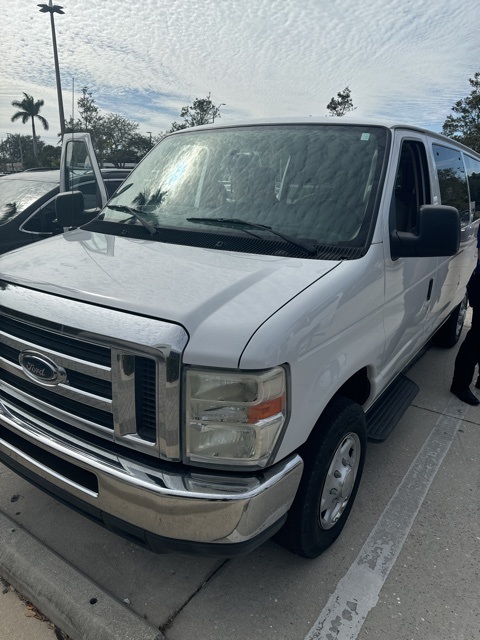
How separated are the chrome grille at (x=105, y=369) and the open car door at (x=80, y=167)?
2.27m

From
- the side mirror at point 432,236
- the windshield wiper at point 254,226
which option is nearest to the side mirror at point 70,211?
the windshield wiper at point 254,226

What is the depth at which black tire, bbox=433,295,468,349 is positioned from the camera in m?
5.39

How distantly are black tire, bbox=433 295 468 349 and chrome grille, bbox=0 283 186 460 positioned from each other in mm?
4308

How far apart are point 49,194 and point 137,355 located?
197 inches

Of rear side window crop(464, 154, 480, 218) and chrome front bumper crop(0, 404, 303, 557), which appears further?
rear side window crop(464, 154, 480, 218)

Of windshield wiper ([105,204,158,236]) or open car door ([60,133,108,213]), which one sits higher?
open car door ([60,133,108,213])

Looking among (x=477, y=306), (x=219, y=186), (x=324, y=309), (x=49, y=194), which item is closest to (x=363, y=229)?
(x=324, y=309)

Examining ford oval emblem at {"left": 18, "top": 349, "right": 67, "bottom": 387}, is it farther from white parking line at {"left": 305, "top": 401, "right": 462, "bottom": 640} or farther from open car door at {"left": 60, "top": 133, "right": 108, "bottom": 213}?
open car door at {"left": 60, "top": 133, "right": 108, "bottom": 213}

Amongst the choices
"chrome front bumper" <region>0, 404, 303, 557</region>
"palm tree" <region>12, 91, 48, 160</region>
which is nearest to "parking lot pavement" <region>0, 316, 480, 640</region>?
"chrome front bumper" <region>0, 404, 303, 557</region>

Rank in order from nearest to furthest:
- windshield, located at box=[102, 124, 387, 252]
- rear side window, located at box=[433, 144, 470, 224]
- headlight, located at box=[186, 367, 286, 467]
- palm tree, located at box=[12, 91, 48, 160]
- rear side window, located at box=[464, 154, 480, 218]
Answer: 1. headlight, located at box=[186, 367, 286, 467]
2. windshield, located at box=[102, 124, 387, 252]
3. rear side window, located at box=[433, 144, 470, 224]
4. rear side window, located at box=[464, 154, 480, 218]
5. palm tree, located at box=[12, 91, 48, 160]

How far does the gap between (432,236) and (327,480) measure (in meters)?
1.29

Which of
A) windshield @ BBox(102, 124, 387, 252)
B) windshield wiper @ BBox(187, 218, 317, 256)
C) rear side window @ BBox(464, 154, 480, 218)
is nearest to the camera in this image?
windshield wiper @ BBox(187, 218, 317, 256)

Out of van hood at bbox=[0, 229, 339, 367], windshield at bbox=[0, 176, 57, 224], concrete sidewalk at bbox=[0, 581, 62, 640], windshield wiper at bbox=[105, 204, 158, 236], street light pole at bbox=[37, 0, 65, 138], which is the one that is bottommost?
concrete sidewalk at bbox=[0, 581, 62, 640]

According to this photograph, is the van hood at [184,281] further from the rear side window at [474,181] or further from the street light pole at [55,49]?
the street light pole at [55,49]
